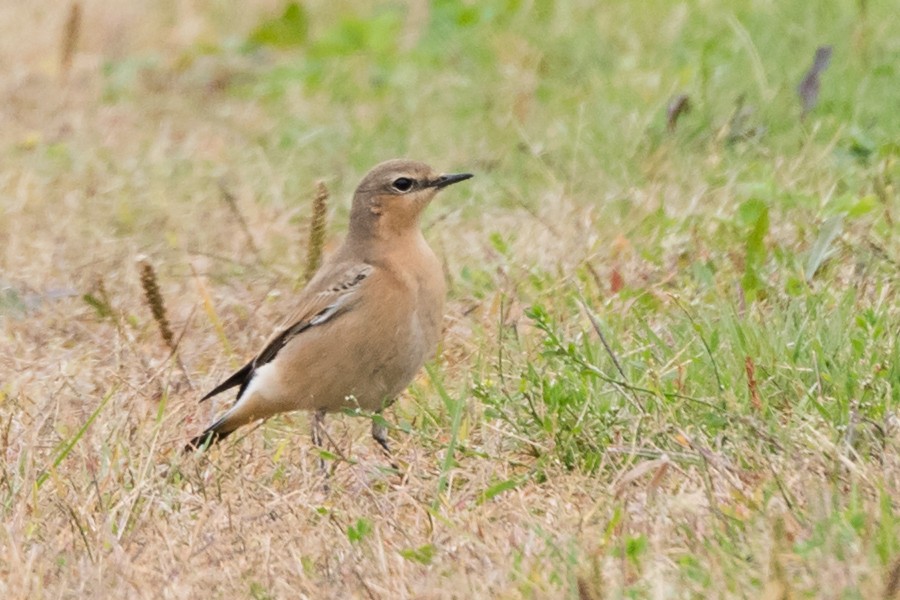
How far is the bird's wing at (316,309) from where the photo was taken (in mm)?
5863

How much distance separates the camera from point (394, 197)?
6.27m

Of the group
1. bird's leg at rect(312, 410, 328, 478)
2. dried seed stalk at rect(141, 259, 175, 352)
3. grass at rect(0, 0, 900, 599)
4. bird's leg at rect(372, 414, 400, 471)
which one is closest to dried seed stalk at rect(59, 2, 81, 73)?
grass at rect(0, 0, 900, 599)

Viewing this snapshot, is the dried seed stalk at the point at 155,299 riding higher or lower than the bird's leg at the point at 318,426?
higher

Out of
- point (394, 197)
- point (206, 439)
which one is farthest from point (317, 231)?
point (206, 439)

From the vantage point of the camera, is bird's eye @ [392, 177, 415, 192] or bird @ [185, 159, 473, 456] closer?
bird @ [185, 159, 473, 456]

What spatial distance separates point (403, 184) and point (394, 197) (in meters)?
0.08

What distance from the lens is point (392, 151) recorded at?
28.4 feet

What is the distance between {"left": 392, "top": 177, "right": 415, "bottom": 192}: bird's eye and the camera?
631cm

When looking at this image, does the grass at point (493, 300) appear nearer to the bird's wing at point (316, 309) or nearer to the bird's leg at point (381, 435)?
the bird's leg at point (381, 435)

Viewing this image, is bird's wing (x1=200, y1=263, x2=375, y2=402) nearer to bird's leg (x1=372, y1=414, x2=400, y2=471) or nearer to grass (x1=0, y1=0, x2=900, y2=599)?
grass (x1=0, y1=0, x2=900, y2=599)

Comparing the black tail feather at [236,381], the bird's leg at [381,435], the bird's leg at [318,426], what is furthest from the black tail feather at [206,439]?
the bird's leg at [381,435]

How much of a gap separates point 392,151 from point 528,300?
92.2 inches

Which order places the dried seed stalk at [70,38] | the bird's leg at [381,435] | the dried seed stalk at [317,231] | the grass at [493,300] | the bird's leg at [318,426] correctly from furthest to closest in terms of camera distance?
the dried seed stalk at [70,38] → the dried seed stalk at [317,231] → the bird's leg at [318,426] → the bird's leg at [381,435] → the grass at [493,300]

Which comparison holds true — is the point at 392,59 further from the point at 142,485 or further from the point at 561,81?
the point at 142,485
